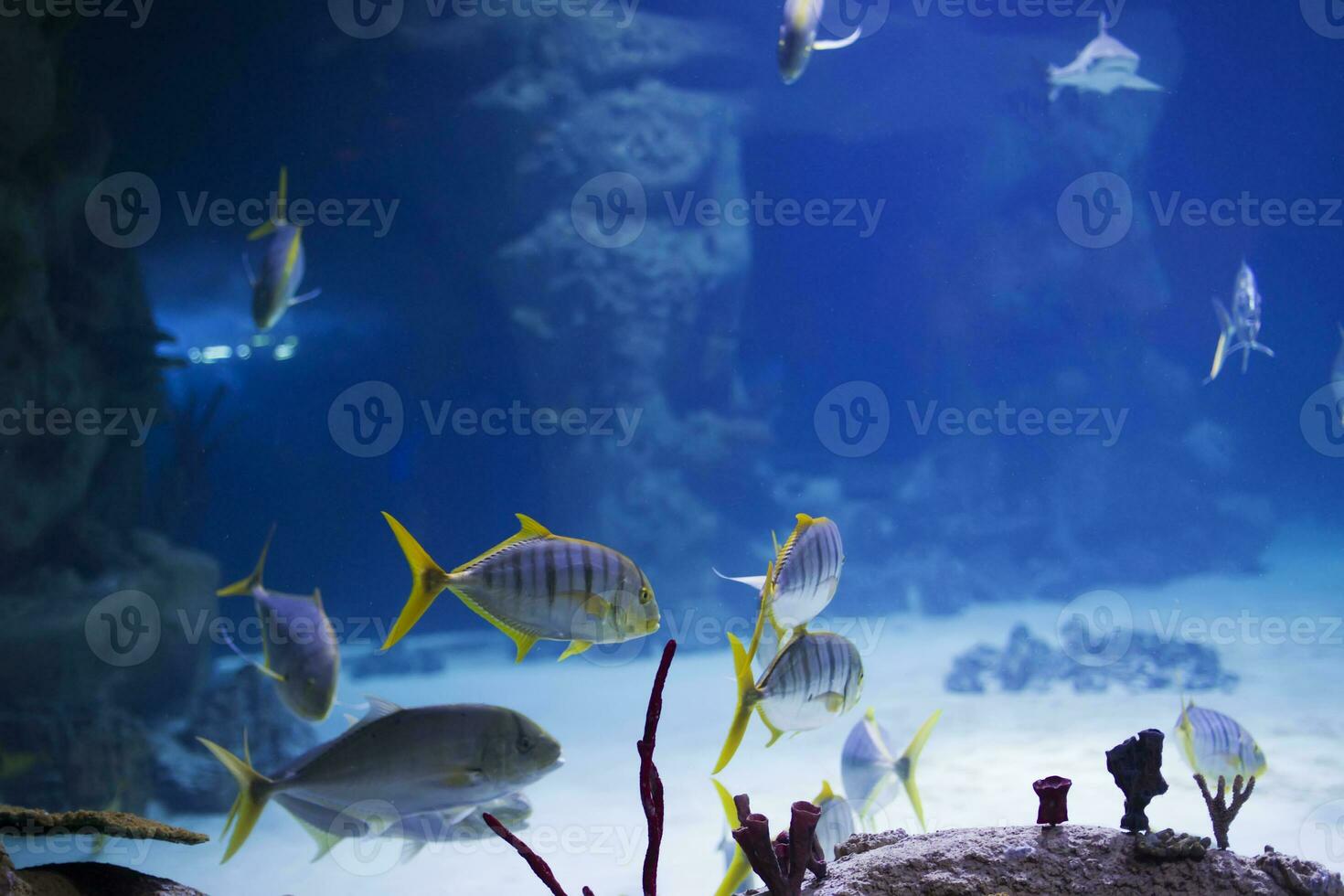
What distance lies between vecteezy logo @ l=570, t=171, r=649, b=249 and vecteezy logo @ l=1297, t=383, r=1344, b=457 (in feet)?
60.1

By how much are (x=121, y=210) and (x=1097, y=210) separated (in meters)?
22.8

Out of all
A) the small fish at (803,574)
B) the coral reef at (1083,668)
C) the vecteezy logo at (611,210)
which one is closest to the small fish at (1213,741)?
the small fish at (803,574)

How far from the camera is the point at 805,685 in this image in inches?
95.5

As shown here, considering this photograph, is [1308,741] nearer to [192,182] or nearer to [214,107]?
[214,107]

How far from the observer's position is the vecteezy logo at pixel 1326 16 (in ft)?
71.5

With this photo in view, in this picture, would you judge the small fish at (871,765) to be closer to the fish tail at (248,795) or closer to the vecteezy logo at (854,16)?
the fish tail at (248,795)

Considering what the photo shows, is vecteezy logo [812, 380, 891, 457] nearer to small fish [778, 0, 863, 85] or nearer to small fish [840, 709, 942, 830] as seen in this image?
small fish [778, 0, 863, 85]

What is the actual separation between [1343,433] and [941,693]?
23.3 m

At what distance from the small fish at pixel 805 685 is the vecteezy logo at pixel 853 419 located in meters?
19.1

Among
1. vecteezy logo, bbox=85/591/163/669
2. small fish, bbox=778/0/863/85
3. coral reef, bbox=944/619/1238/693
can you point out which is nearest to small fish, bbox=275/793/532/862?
small fish, bbox=778/0/863/85

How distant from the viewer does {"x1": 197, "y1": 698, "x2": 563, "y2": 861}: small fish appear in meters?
1.88

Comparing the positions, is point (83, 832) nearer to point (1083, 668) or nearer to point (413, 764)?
point (413, 764)

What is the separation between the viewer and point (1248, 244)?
25906 millimetres

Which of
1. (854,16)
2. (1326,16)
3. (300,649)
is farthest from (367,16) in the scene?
(1326,16)
